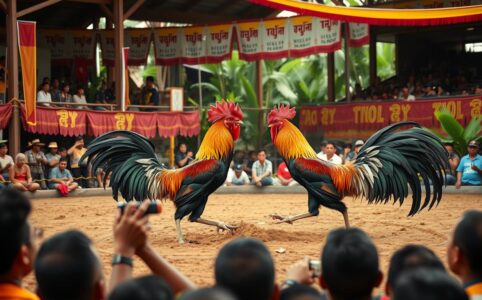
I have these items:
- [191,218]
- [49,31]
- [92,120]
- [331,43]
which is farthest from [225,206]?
[49,31]

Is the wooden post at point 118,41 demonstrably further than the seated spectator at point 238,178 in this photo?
Yes

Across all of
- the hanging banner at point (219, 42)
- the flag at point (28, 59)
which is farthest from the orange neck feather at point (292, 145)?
the hanging banner at point (219, 42)

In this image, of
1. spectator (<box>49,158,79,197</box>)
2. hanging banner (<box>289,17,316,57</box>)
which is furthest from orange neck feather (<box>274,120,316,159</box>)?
hanging banner (<box>289,17,316,57</box>)

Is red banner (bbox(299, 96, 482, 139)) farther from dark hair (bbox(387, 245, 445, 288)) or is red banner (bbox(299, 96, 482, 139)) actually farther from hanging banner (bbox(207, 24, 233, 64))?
dark hair (bbox(387, 245, 445, 288))

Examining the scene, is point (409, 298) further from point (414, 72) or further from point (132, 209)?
point (414, 72)

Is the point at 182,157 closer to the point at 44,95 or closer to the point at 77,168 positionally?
the point at 77,168

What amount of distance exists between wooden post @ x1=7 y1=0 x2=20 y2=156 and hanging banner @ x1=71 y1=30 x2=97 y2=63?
591cm

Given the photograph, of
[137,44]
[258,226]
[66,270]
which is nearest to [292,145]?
[258,226]

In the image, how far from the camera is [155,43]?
84.2 feet

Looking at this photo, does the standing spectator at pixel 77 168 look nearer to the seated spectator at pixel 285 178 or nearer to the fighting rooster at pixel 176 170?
the seated spectator at pixel 285 178

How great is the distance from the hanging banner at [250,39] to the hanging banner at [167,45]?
222 cm

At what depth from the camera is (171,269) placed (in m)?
3.46

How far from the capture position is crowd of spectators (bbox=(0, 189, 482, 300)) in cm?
297

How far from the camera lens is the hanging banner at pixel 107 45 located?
2566 cm
